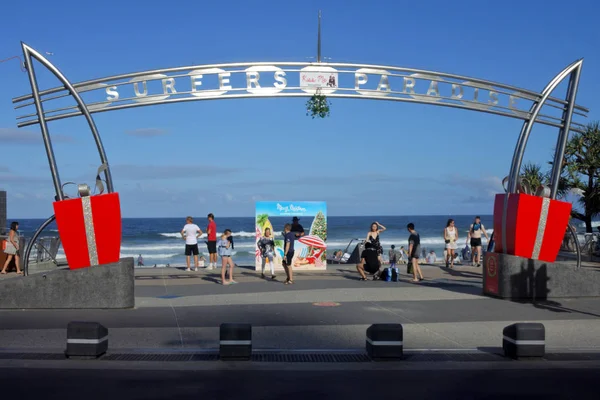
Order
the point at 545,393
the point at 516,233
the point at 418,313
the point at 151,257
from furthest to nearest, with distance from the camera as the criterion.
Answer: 1. the point at 151,257
2. the point at 516,233
3. the point at 418,313
4. the point at 545,393

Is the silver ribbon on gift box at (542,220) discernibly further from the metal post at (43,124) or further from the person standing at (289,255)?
the metal post at (43,124)

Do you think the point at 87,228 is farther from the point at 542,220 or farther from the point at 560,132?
the point at 560,132

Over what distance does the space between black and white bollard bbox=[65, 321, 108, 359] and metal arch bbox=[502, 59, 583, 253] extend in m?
8.94

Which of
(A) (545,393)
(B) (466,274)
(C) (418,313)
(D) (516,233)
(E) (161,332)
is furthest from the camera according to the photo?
(B) (466,274)

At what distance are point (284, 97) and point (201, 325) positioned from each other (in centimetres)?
542

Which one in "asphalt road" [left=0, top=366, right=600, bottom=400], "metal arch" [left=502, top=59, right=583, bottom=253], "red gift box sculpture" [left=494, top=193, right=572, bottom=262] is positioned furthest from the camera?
"metal arch" [left=502, top=59, right=583, bottom=253]

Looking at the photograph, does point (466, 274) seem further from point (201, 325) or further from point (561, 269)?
point (201, 325)

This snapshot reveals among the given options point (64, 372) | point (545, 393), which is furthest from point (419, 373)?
point (64, 372)

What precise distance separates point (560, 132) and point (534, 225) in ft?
8.22

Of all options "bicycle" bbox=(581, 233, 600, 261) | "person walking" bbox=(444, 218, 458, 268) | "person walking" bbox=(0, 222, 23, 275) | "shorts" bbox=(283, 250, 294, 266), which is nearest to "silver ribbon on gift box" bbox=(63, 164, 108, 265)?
"shorts" bbox=(283, 250, 294, 266)

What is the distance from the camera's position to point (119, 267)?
12875 mm

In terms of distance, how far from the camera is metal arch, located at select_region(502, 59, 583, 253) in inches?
575

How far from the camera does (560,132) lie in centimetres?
1538

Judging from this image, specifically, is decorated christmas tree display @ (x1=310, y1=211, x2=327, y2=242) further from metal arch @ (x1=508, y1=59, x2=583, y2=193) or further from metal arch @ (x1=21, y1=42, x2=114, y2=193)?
metal arch @ (x1=21, y1=42, x2=114, y2=193)
